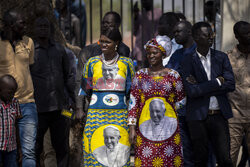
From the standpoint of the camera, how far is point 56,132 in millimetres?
7125

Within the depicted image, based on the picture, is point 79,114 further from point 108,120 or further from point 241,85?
point 241,85

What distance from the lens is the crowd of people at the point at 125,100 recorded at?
596cm

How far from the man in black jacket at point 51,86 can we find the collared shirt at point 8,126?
0.83 metres

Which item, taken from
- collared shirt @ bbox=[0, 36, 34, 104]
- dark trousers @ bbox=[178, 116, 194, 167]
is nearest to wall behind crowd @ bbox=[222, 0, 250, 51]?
dark trousers @ bbox=[178, 116, 194, 167]

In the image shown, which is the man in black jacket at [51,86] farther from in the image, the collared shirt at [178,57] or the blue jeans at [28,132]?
the collared shirt at [178,57]

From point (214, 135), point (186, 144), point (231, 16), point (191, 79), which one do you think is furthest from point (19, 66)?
point (231, 16)

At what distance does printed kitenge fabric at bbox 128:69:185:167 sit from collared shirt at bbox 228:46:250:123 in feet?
4.44

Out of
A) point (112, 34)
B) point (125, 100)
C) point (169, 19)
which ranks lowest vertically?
point (125, 100)

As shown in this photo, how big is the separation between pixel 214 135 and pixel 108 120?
1186 millimetres

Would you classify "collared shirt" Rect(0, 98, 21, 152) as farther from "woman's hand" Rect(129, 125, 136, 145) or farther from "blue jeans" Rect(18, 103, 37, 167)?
"woman's hand" Rect(129, 125, 136, 145)

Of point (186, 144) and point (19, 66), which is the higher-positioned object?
point (19, 66)

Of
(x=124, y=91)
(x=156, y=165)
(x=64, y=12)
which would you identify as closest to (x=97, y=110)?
(x=124, y=91)

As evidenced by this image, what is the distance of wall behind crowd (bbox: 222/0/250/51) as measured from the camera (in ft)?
28.0

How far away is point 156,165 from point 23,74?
71.5 inches
